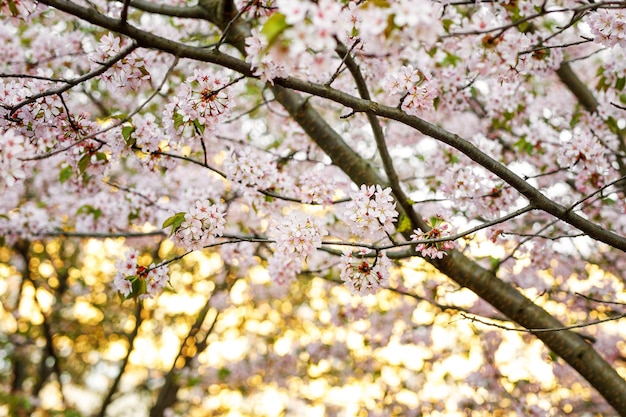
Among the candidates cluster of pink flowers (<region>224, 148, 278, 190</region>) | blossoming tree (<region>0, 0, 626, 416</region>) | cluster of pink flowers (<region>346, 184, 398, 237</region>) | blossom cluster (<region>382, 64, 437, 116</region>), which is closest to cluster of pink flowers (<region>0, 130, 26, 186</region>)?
blossoming tree (<region>0, 0, 626, 416</region>)

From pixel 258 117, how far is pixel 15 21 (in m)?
5.45

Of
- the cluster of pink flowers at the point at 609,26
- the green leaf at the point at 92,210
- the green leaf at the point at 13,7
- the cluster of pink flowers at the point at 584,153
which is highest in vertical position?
the cluster of pink flowers at the point at 584,153

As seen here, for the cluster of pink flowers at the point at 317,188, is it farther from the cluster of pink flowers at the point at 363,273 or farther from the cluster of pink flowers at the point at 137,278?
A: the cluster of pink flowers at the point at 137,278

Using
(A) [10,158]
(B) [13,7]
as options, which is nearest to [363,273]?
(A) [10,158]

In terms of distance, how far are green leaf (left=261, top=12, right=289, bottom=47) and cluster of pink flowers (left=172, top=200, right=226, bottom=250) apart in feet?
4.24

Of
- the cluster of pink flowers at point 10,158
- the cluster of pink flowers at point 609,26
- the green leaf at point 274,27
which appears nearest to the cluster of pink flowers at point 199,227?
the cluster of pink flowers at point 10,158

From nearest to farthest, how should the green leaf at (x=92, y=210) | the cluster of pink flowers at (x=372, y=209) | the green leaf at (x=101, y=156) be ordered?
1. the cluster of pink flowers at (x=372, y=209)
2. the green leaf at (x=101, y=156)
3. the green leaf at (x=92, y=210)

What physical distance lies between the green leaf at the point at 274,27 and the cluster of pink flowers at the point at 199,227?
1.29 metres

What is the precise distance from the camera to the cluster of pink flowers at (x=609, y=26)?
2223 millimetres

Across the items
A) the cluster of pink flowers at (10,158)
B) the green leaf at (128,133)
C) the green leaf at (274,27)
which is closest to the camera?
the green leaf at (274,27)

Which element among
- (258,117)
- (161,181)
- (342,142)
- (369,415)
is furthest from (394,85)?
(369,415)

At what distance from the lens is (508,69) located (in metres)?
2.58

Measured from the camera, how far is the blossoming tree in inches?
74.2

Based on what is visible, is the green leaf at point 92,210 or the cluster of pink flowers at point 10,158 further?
the green leaf at point 92,210
